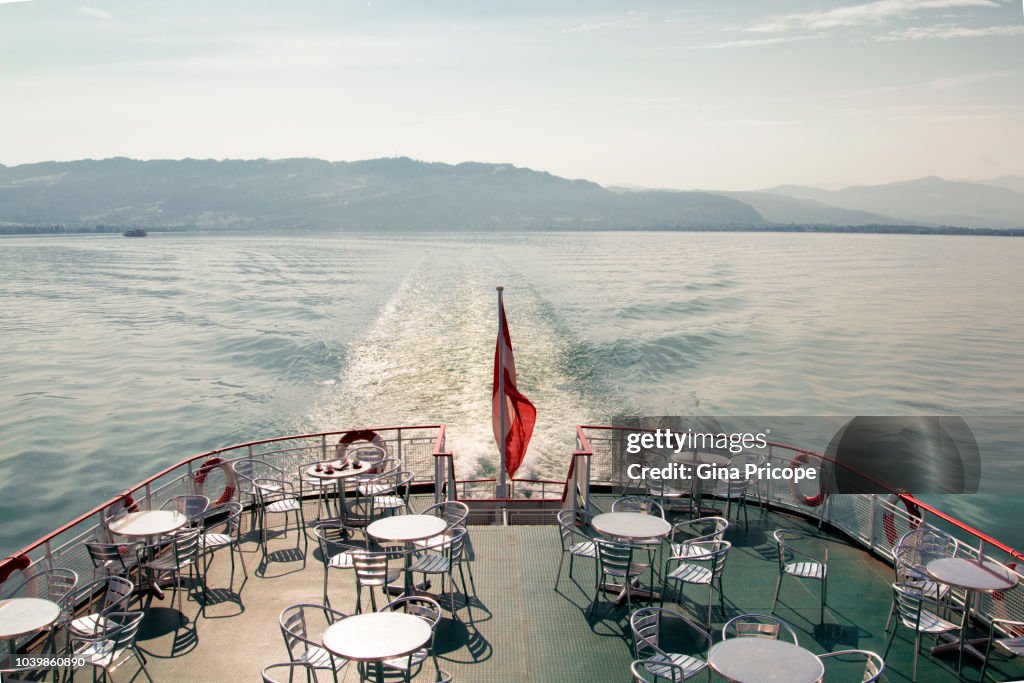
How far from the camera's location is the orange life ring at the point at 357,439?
10.6m

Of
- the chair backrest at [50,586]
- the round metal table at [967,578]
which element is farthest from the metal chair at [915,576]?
the chair backrest at [50,586]

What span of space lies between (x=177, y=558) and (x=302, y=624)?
2.12 m

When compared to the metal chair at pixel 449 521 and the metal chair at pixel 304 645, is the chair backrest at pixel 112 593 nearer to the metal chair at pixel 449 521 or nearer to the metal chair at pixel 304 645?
the metal chair at pixel 304 645

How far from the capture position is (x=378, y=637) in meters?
5.19

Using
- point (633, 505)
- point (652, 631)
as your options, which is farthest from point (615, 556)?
point (633, 505)

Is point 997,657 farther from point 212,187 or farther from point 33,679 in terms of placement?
point 212,187

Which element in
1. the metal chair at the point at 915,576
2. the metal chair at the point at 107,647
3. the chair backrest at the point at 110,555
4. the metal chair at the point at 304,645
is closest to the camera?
the metal chair at the point at 304,645

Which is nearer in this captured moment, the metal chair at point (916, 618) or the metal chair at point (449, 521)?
the metal chair at point (916, 618)

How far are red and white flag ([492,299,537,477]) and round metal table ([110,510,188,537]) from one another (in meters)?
4.16

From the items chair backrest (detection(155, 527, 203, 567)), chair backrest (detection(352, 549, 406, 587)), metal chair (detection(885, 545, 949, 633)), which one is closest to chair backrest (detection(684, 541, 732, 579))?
metal chair (detection(885, 545, 949, 633))

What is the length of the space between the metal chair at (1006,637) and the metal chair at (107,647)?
669 cm

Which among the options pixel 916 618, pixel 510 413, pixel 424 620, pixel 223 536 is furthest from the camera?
pixel 510 413

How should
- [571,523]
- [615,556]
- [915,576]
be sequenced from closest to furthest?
1. [915,576]
2. [615,556]
3. [571,523]
